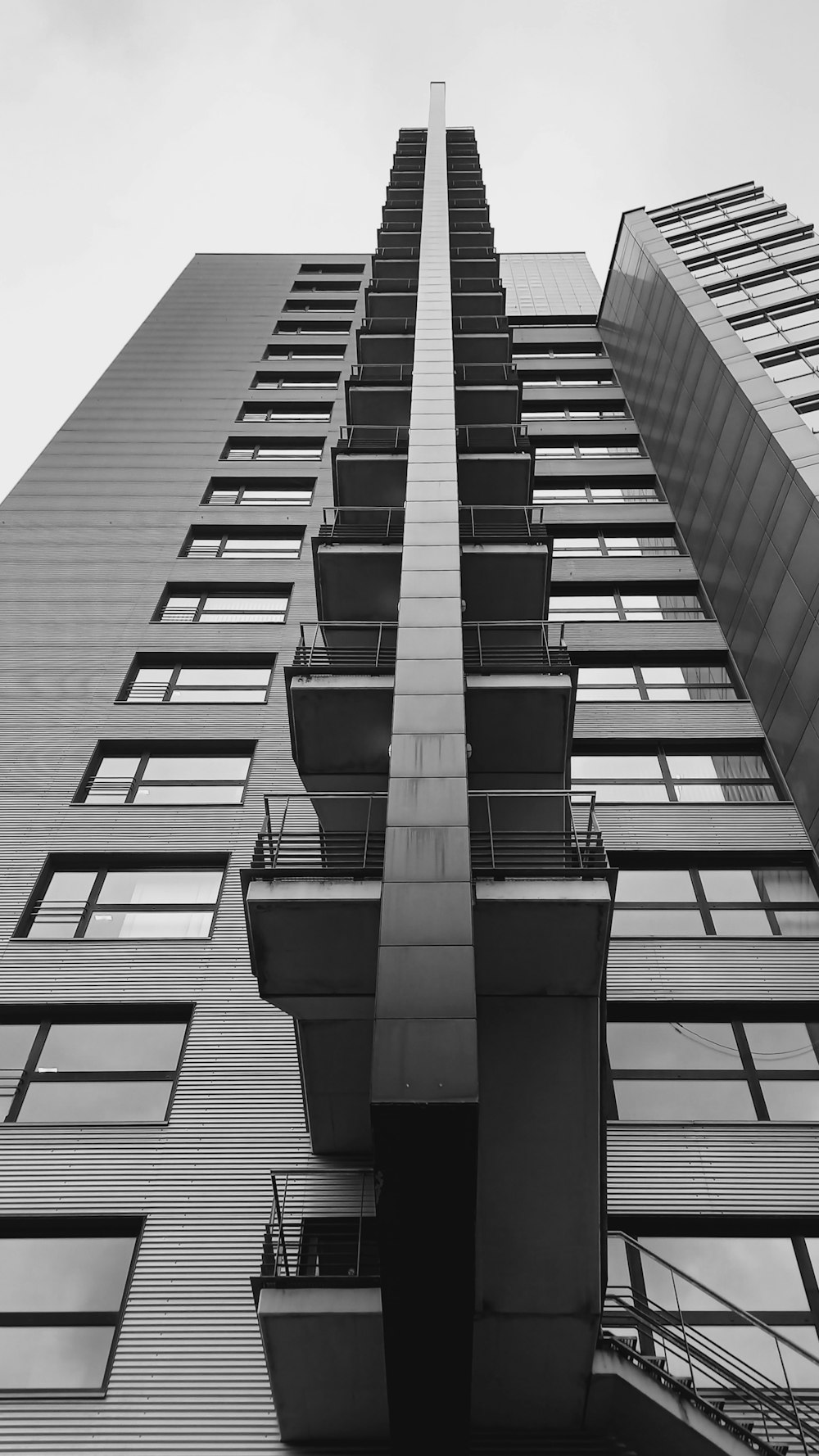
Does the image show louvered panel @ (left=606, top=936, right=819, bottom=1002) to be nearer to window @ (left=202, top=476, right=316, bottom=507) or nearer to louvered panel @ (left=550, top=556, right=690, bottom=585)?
louvered panel @ (left=550, top=556, right=690, bottom=585)

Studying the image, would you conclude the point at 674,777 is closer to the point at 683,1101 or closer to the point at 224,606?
the point at 683,1101

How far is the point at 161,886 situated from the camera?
57.7ft

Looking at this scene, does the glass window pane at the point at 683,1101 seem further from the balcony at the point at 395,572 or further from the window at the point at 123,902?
the balcony at the point at 395,572

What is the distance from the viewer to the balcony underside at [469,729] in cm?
1559

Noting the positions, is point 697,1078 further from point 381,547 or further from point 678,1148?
point 381,547

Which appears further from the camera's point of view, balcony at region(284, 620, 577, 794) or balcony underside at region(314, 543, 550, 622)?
balcony underside at region(314, 543, 550, 622)

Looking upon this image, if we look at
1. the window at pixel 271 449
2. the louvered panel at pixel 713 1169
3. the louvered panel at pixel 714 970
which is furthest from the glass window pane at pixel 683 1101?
the window at pixel 271 449

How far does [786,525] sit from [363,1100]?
574 inches

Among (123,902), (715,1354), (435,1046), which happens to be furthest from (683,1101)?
(123,902)

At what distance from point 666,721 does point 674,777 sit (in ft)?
5.13

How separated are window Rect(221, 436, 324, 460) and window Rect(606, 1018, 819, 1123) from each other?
65.7 ft

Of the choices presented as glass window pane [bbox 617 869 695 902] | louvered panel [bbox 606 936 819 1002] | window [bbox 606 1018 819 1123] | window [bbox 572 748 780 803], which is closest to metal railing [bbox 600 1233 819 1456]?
window [bbox 606 1018 819 1123]

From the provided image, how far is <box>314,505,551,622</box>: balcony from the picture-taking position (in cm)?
1964

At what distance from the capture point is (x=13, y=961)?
15977 millimetres
